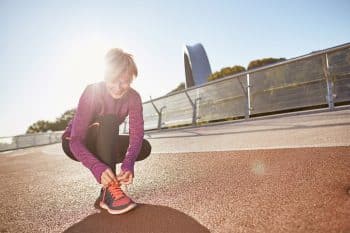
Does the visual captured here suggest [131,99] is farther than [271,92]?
No

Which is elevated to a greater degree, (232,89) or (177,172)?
(232,89)

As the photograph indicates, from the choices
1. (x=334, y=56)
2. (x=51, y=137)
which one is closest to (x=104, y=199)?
(x=334, y=56)

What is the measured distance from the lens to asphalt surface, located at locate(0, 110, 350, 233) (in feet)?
6.36

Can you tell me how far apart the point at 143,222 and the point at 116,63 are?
126cm

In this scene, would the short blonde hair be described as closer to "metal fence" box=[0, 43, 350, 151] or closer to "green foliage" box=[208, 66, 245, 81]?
"metal fence" box=[0, 43, 350, 151]

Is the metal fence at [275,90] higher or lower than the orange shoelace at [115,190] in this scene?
higher

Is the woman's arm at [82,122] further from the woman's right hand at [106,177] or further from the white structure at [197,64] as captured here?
the white structure at [197,64]

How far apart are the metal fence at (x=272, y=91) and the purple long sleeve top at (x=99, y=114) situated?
751 cm

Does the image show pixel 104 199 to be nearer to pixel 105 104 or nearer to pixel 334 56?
pixel 105 104

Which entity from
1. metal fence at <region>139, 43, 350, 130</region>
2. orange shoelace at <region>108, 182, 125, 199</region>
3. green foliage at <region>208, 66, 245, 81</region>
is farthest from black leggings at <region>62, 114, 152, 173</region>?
green foliage at <region>208, 66, 245, 81</region>

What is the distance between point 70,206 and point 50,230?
63cm

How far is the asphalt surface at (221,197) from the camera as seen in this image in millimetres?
1938

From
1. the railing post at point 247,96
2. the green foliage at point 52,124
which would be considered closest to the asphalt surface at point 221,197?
the railing post at point 247,96

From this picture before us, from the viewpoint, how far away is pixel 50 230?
228cm
